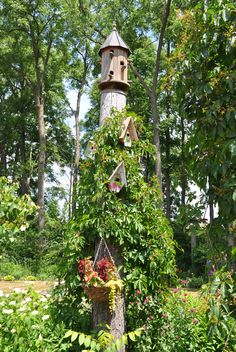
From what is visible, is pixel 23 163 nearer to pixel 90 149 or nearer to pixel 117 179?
pixel 90 149

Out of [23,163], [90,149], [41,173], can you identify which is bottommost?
[90,149]

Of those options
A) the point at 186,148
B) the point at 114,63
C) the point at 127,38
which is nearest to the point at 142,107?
the point at 127,38

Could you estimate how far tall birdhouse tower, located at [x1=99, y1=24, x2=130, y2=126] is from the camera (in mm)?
3719

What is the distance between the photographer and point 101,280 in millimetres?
3090

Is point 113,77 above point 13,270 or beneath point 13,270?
above

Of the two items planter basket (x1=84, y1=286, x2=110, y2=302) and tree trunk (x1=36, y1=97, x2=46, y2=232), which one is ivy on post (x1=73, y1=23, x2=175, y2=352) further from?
tree trunk (x1=36, y1=97, x2=46, y2=232)

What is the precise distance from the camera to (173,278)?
3.82m

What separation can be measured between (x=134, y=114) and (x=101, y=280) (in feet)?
→ 5.30

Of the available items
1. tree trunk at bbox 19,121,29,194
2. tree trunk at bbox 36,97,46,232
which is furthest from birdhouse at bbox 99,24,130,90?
tree trunk at bbox 19,121,29,194

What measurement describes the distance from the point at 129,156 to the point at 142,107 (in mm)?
15165

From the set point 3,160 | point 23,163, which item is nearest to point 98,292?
point 23,163

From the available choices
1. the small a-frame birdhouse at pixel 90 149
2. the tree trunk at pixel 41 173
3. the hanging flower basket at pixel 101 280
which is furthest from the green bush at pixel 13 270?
the hanging flower basket at pixel 101 280

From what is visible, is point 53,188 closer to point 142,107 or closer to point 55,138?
point 55,138

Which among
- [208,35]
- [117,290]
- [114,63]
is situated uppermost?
[114,63]
